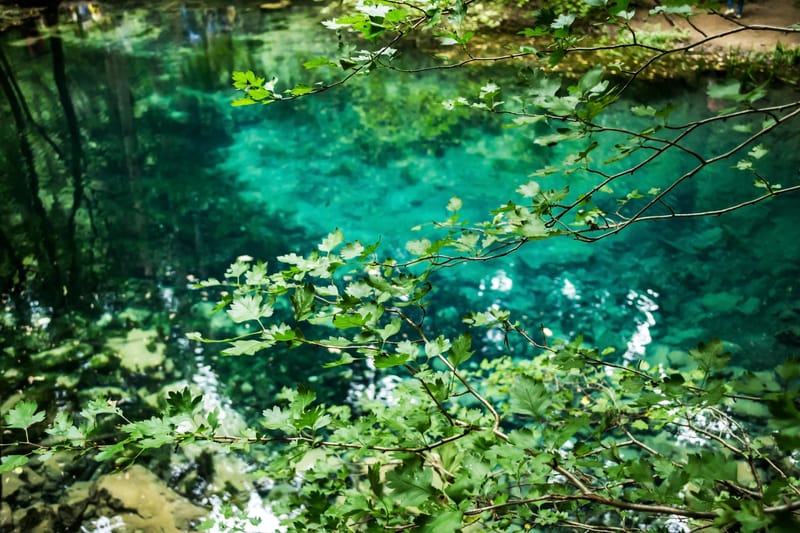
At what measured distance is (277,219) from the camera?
743 centimetres

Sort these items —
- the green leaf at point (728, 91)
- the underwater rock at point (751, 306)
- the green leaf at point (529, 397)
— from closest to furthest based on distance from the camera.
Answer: the green leaf at point (728, 91), the green leaf at point (529, 397), the underwater rock at point (751, 306)

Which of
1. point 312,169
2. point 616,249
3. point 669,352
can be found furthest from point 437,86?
point 669,352

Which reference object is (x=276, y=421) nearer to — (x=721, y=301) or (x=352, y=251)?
(x=352, y=251)

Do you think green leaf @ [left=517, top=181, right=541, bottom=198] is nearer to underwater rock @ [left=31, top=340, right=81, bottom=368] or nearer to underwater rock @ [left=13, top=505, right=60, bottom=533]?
underwater rock @ [left=13, top=505, right=60, bottom=533]

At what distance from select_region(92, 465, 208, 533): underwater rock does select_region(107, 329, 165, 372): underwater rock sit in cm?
134

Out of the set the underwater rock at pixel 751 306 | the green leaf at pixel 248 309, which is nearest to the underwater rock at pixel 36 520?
the green leaf at pixel 248 309

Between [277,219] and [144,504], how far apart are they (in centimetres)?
449

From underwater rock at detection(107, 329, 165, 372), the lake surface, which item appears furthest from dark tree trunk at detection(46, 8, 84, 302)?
underwater rock at detection(107, 329, 165, 372)

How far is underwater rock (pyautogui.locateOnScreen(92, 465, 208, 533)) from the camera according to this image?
3.43m

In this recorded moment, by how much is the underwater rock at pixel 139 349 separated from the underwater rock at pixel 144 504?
1.34m

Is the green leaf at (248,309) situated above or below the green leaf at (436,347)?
above

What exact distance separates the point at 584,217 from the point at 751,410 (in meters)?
3.57

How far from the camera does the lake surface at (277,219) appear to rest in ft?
16.8

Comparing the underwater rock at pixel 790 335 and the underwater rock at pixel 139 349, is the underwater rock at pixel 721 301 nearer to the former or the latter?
the underwater rock at pixel 790 335
